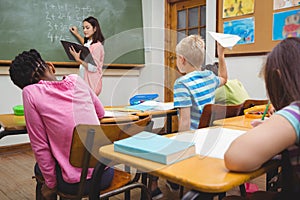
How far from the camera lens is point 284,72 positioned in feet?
2.57

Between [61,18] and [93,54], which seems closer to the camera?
[93,54]

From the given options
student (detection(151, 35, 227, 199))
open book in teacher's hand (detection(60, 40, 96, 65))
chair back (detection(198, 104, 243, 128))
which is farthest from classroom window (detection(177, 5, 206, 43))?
chair back (detection(198, 104, 243, 128))

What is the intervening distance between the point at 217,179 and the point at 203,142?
0.31 m

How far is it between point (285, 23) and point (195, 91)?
1.92m

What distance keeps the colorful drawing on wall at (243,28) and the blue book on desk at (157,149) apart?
2815 millimetres

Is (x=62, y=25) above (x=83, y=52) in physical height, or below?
above

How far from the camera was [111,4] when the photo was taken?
401 cm

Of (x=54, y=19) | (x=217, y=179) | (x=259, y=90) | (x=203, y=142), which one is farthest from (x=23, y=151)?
(x=217, y=179)

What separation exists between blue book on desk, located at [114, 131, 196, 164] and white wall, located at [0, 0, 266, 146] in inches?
92.5

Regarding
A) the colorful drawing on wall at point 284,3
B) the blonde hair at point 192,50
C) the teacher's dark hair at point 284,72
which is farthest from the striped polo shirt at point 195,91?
the colorful drawing on wall at point 284,3

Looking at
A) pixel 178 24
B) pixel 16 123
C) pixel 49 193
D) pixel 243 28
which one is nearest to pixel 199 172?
pixel 49 193

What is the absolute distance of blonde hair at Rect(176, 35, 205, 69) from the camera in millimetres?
1819

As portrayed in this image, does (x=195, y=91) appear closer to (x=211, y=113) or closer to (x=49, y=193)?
(x=211, y=113)

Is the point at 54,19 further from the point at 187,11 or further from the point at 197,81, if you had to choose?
the point at 197,81
